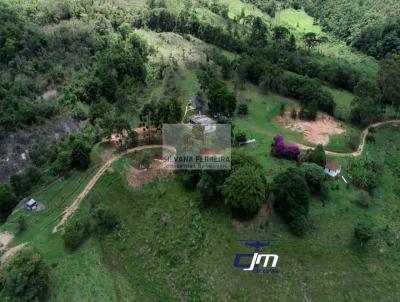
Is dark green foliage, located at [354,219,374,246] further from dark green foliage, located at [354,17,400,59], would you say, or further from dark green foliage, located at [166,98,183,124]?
dark green foliage, located at [354,17,400,59]

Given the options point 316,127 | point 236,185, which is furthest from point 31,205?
point 316,127

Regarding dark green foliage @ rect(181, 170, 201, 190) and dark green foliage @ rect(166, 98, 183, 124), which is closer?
dark green foliage @ rect(181, 170, 201, 190)

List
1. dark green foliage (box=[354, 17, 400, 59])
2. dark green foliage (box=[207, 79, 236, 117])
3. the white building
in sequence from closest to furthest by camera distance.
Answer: the white building < dark green foliage (box=[207, 79, 236, 117]) < dark green foliage (box=[354, 17, 400, 59])

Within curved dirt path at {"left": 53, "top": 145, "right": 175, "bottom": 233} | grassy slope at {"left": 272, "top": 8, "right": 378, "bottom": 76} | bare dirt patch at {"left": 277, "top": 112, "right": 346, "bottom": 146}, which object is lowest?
grassy slope at {"left": 272, "top": 8, "right": 378, "bottom": 76}

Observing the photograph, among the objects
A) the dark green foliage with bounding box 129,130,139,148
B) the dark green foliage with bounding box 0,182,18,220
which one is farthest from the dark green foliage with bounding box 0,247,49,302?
the dark green foliage with bounding box 129,130,139,148

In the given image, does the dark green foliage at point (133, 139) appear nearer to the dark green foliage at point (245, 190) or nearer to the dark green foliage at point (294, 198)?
the dark green foliage at point (245, 190)

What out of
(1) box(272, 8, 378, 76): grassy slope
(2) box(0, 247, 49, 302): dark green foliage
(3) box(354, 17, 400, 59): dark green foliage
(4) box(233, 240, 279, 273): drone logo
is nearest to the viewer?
(2) box(0, 247, 49, 302): dark green foliage

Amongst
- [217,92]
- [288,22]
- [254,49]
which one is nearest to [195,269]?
[217,92]

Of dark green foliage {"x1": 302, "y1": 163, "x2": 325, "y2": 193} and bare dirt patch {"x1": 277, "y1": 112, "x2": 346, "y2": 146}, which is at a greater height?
dark green foliage {"x1": 302, "y1": 163, "x2": 325, "y2": 193}

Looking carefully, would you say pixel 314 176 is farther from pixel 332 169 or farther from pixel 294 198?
pixel 332 169
